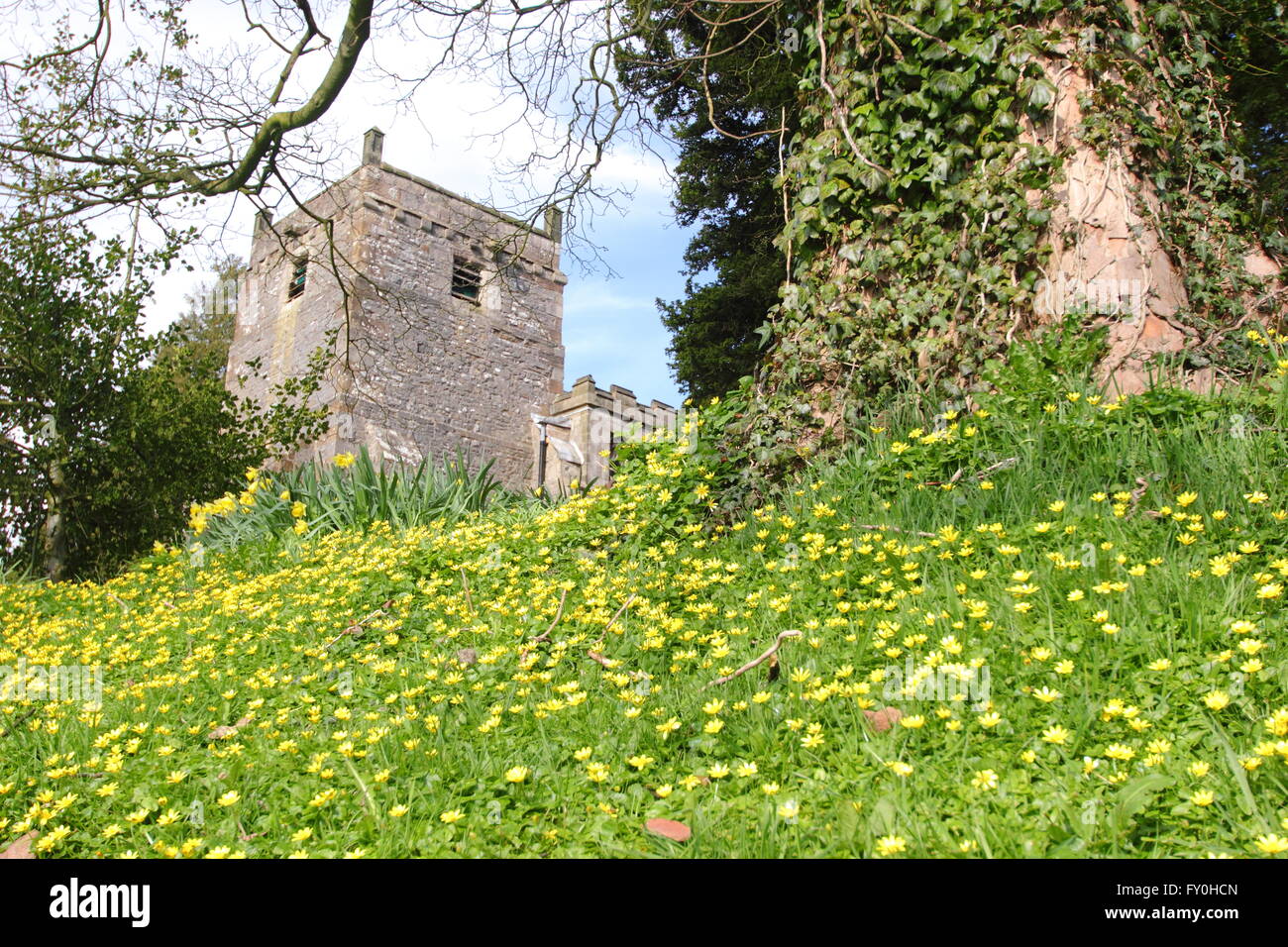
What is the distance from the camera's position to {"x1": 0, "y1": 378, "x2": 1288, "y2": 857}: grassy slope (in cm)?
201

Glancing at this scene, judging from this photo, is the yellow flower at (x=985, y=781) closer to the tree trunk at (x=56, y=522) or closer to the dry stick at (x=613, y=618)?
the dry stick at (x=613, y=618)

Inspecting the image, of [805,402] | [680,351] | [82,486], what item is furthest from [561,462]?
[805,402]

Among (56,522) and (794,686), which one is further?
(56,522)

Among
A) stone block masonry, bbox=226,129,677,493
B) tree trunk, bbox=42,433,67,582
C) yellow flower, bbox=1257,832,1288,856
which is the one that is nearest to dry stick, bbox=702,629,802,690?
yellow flower, bbox=1257,832,1288,856

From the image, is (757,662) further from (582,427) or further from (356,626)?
(582,427)

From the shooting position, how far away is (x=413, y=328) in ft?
64.1

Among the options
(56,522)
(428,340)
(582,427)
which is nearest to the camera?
(56,522)

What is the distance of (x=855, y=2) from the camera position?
5.10 meters

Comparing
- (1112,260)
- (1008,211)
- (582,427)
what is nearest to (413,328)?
(582,427)

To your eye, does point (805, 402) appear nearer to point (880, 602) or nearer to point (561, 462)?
point (880, 602)

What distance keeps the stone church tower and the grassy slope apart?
46.1 feet

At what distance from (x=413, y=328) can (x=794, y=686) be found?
18173 millimetres

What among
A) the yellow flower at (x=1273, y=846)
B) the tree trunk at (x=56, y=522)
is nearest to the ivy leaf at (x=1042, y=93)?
the yellow flower at (x=1273, y=846)

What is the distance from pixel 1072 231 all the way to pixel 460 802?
397 centimetres
